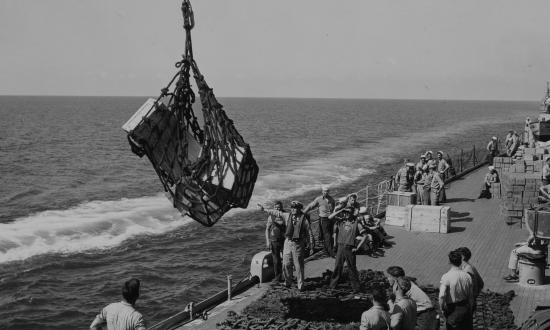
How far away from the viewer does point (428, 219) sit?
1728cm

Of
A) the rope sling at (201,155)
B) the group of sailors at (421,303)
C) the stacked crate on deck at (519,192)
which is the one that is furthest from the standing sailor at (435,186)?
the rope sling at (201,155)

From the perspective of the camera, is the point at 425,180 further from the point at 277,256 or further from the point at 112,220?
the point at 112,220

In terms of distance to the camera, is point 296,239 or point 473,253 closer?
point 296,239

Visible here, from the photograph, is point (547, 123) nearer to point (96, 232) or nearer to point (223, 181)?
point (96, 232)

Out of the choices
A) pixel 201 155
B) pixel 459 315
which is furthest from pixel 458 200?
pixel 201 155

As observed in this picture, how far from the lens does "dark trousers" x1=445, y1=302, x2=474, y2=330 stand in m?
8.49

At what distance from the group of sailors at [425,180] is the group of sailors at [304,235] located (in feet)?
15.8

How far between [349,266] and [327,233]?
266cm

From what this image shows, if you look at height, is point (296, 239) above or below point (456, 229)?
above

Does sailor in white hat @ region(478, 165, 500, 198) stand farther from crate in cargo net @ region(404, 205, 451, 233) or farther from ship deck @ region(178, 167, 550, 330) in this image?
crate in cargo net @ region(404, 205, 451, 233)

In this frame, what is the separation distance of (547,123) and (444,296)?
2767 centimetres

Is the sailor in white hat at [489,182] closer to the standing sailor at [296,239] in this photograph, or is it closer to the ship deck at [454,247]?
the ship deck at [454,247]

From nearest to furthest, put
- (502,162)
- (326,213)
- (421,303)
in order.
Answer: (421,303), (326,213), (502,162)

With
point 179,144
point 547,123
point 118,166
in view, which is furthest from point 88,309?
point 118,166
